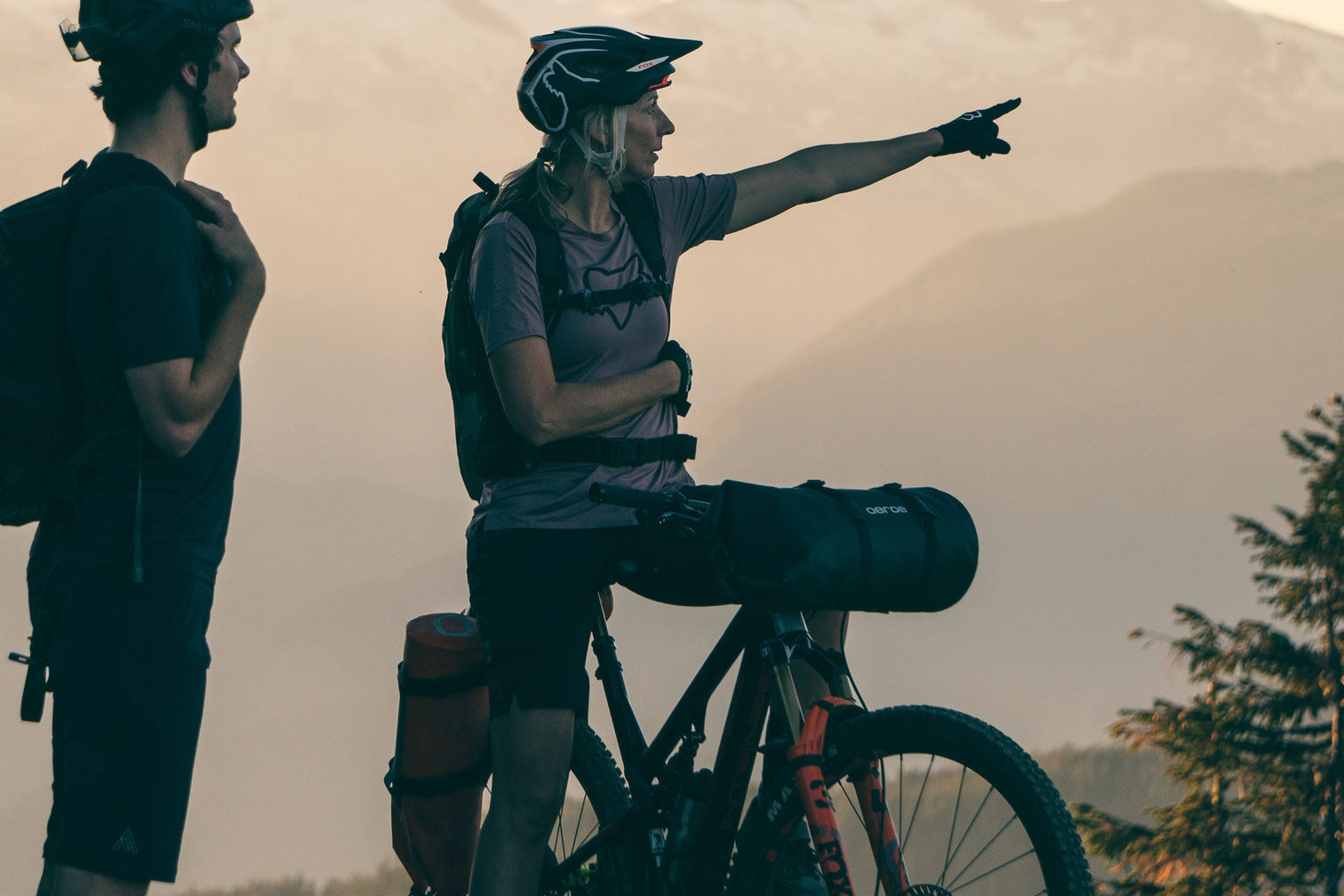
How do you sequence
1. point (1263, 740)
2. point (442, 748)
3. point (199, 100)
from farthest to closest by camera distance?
point (1263, 740) < point (442, 748) < point (199, 100)

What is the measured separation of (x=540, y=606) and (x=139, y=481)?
114 cm

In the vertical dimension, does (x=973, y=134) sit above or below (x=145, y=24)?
above

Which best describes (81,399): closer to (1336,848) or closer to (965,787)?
(965,787)

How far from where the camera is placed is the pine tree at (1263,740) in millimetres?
20984

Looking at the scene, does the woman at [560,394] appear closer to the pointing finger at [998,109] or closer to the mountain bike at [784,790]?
the mountain bike at [784,790]

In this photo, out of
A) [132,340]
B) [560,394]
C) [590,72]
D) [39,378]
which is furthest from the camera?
[590,72]

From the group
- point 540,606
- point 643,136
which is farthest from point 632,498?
point 643,136

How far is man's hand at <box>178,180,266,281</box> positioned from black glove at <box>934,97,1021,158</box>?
226 cm

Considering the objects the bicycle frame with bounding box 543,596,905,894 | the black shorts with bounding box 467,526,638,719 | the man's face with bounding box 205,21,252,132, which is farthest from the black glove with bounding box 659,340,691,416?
the man's face with bounding box 205,21,252,132

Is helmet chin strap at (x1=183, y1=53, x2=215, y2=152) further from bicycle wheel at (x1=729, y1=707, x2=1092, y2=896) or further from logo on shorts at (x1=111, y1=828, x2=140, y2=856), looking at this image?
bicycle wheel at (x1=729, y1=707, x2=1092, y2=896)

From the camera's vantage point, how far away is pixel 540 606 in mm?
3561

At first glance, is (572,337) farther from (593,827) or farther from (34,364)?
(593,827)

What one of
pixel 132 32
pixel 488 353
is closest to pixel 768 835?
pixel 488 353

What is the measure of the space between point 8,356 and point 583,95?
5.52 ft
